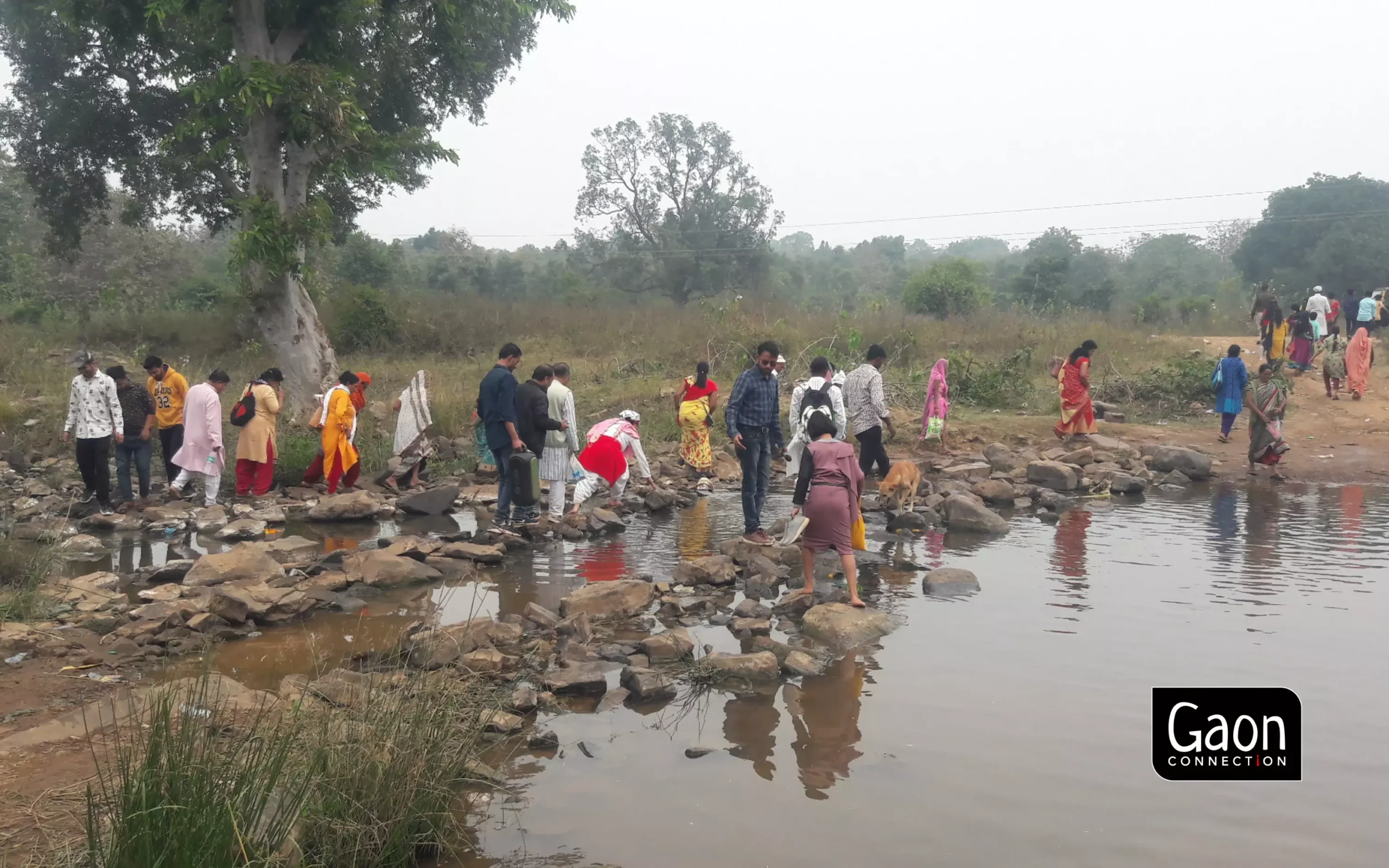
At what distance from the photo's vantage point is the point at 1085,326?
24297 millimetres

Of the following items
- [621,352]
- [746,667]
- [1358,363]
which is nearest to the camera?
[746,667]

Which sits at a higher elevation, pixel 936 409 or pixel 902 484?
pixel 936 409

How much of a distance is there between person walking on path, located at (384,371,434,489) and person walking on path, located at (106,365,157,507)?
2706 millimetres

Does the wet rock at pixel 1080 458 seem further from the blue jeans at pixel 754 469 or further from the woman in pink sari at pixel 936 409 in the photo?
the blue jeans at pixel 754 469

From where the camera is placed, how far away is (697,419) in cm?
1278

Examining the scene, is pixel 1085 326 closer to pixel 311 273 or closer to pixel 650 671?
pixel 311 273

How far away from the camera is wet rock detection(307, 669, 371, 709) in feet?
13.6

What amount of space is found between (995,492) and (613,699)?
7.27m

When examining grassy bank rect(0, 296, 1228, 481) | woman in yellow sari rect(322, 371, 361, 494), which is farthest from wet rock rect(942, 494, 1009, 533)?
woman in yellow sari rect(322, 371, 361, 494)

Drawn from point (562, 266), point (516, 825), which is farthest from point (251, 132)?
point (562, 266)

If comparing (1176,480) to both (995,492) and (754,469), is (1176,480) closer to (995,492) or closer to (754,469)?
(995,492)

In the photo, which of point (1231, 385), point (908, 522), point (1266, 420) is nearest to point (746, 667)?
point (908, 522)

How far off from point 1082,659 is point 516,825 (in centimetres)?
364

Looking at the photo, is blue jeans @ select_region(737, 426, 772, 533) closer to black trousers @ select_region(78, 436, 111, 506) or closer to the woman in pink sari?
the woman in pink sari
